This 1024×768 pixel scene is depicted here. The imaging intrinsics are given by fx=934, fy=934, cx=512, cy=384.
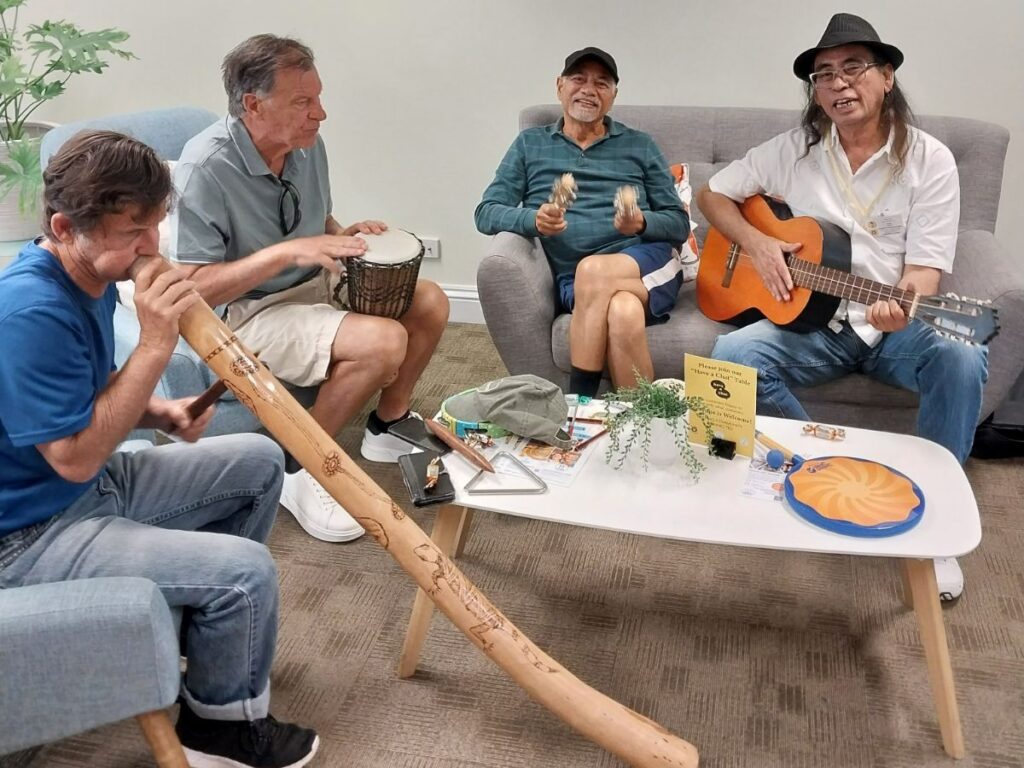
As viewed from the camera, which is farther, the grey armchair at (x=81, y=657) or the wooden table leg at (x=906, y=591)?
the wooden table leg at (x=906, y=591)

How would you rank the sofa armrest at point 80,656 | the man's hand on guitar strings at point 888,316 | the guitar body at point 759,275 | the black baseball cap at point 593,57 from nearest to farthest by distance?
the sofa armrest at point 80,656 → the man's hand on guitar strings at point 888,316 → the guitar body at point 759,275 → the black baseball cap at point 593,57

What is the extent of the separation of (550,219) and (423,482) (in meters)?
1.13

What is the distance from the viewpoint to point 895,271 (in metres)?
2.56

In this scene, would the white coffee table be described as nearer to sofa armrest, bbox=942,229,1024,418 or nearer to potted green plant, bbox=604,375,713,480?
potted green plant, bbox=604,375,713,480

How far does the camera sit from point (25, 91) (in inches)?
137

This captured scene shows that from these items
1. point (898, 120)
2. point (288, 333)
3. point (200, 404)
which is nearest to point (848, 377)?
point (898, 120)

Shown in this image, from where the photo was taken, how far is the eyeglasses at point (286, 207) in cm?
251

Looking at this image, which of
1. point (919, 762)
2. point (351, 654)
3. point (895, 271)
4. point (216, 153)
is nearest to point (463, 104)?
point (216, 153)

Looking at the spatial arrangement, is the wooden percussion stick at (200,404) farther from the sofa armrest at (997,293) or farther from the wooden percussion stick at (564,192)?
the sofa armrest at (997,293)

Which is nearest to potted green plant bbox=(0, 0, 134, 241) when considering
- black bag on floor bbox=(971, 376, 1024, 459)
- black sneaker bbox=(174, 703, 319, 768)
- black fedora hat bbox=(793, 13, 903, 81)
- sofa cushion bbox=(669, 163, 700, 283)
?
sofa cushion bbox=(669, 163, 700, 283)

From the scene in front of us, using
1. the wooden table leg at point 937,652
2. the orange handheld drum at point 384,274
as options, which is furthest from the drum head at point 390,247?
the wooden table leg at point 937,652

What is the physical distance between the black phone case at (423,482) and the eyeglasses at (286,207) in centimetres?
90

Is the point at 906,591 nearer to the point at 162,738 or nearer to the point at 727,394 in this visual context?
the point at 727,394

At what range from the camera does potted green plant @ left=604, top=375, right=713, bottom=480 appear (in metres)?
1.92
